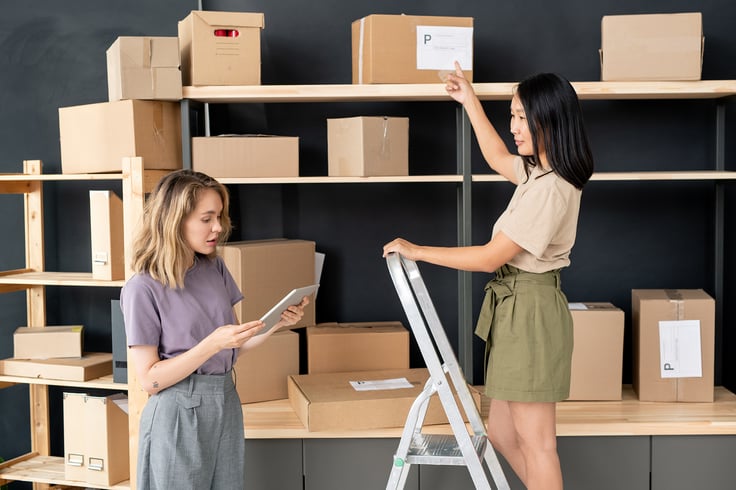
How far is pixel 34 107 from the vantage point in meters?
3.61

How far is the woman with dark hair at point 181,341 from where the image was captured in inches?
82.7

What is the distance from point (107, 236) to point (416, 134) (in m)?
1.35

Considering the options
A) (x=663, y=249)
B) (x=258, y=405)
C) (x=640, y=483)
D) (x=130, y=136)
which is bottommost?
(x=640, y=483)

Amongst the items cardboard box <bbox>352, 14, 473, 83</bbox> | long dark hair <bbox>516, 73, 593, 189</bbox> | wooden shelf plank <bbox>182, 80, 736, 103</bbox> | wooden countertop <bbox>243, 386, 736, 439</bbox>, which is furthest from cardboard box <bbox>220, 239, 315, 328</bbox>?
long dark hair <bbox>516, 73, 593, 189</bbox>

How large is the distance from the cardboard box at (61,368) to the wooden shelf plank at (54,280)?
310 mm

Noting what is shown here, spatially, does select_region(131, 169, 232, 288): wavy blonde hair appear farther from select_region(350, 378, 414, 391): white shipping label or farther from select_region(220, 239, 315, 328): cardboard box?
select_region(350, 378, 414, 391): white shipping label

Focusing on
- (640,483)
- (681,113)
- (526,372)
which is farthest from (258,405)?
(681,113)

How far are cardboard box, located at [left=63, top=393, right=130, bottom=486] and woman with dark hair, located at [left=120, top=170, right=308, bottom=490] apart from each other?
1027mm

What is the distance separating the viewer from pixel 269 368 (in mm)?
3174

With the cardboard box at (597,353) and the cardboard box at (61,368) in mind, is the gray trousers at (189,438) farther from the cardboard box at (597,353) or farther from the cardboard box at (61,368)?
the cardboard box at (597,353)

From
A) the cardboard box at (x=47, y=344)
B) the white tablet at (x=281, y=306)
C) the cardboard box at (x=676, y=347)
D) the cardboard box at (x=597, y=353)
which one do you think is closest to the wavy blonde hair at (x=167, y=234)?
the white tablet at (x=281, y=306)

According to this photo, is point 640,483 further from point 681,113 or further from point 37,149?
point 37,149

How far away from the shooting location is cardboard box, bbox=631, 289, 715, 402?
3.10 meters

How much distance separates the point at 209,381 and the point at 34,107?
200 centimetres
